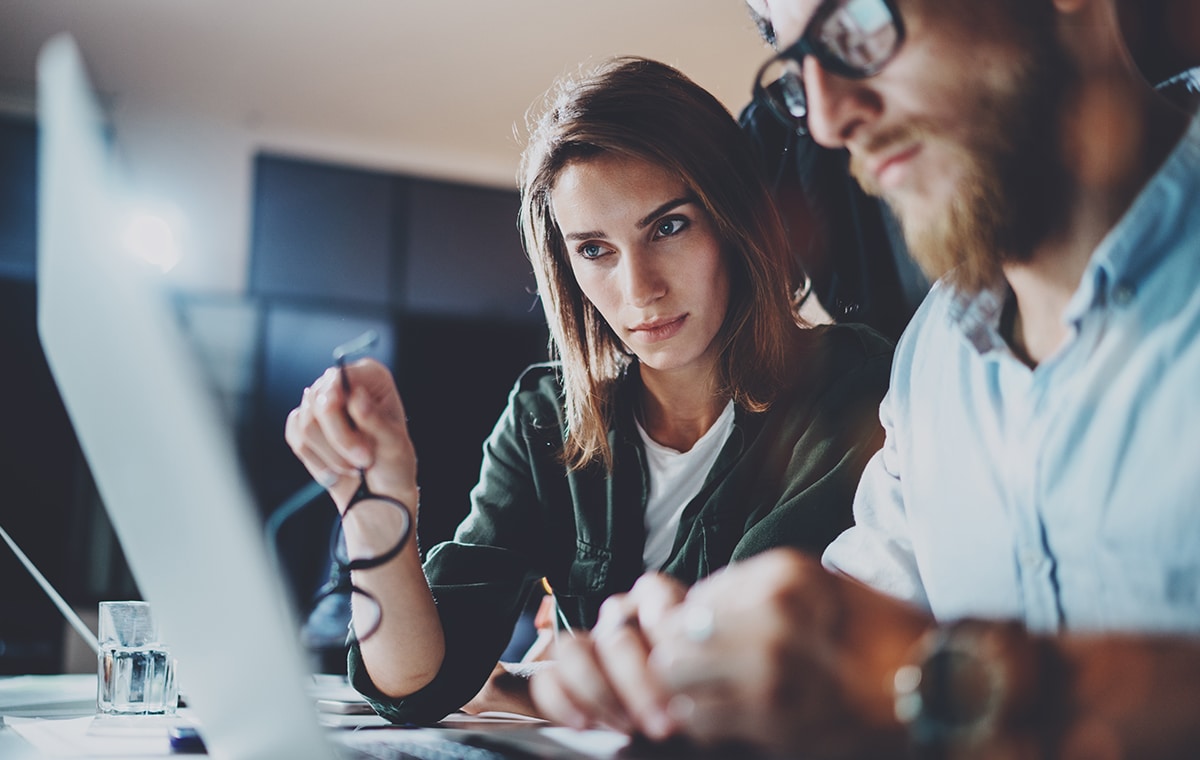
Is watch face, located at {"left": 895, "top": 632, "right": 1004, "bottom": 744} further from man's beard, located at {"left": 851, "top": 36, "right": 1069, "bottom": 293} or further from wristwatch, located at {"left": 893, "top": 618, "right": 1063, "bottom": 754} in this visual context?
man's beard, located at {"left": 851, "top": 36, "right": 1069, "bottom": 293}

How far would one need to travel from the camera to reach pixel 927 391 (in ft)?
3.02

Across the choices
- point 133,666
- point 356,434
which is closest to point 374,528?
point 356,434

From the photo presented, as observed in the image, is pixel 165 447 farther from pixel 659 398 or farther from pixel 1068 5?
pixel 659 398

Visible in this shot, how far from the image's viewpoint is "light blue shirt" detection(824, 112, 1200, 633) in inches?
26.8

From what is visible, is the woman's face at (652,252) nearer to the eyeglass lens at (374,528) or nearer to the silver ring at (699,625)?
the eyeglass lens at (374,528)

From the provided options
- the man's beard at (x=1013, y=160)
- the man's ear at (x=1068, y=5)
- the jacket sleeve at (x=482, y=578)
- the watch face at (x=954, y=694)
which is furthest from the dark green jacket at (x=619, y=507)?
the watch face at (x=954, y=694)

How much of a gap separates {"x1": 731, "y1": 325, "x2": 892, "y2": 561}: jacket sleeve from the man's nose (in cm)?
47

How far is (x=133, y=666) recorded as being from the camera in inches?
40.1

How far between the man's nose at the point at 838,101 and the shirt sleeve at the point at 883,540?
30cm

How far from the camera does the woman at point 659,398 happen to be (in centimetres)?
120

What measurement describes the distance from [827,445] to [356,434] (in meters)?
0.56

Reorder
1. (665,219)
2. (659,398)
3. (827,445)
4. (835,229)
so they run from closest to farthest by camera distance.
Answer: (827,445) → (665,219) → (659,398) → (835,229)

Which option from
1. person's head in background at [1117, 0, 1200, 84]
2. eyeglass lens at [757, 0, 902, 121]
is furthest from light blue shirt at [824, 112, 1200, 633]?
eyeglass lens at [757, 0, 902, 121]

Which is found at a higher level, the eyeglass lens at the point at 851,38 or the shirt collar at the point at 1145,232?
the eyeglass lens at the point at 851,38
